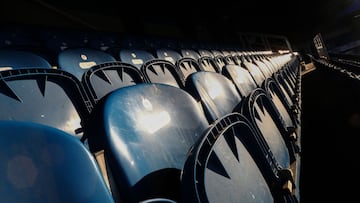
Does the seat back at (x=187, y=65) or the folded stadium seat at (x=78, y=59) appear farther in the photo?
the seat back at (x=187, y=65)

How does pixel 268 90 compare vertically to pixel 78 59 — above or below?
below

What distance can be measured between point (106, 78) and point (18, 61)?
1.12 ft

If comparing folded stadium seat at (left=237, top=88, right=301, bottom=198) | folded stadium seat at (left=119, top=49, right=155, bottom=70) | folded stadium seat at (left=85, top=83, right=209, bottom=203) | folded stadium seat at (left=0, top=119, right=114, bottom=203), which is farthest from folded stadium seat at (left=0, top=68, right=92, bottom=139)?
folded stadium seat at (left=119, top=49, right=155, bottom=70)

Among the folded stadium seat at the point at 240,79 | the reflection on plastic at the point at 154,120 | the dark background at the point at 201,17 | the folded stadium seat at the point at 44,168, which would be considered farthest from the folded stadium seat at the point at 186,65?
the folded stadium seat at the point at 44,168

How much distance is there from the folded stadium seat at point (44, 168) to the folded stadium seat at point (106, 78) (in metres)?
0.48

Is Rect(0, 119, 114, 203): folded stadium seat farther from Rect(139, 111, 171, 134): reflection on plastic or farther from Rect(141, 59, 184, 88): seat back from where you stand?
Rect(141, 59, 184, 88): seat back

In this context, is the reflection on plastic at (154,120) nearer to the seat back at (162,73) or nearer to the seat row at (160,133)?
the seat row at (160,133)

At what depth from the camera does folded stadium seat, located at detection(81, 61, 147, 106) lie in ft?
2.91

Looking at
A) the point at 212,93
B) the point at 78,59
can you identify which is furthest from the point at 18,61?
the point at 212,93

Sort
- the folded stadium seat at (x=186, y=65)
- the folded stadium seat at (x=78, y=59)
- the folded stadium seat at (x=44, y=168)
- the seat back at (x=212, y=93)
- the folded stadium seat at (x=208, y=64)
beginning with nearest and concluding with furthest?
the folded stadium seat at (x=44, y=168)
the seat back at (x=212, y=93)
the folded stadium seat at (x=78, y=59)
the folded stadium seat at (x=186, y=65)
the folded stadium seat at (x=208, y=64)

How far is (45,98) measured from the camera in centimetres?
73

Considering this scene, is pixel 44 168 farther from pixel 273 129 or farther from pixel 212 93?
pixel 273 129

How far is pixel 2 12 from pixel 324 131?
3223 mm

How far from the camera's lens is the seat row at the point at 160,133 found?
17.3 inches
